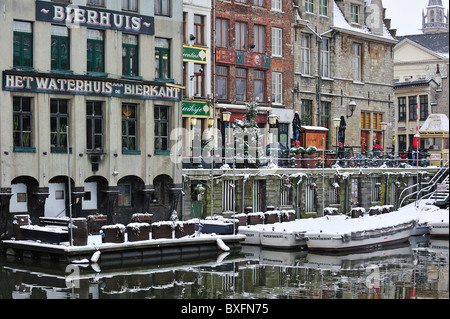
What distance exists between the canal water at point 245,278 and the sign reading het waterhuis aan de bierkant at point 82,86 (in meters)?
7.52

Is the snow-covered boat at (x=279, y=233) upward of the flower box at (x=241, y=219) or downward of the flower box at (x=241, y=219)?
downward

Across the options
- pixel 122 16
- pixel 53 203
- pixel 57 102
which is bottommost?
pixel 53 203

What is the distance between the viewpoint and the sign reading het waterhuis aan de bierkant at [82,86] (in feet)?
122

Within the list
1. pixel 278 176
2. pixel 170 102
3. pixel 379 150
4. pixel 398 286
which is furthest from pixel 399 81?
pixel 398 286

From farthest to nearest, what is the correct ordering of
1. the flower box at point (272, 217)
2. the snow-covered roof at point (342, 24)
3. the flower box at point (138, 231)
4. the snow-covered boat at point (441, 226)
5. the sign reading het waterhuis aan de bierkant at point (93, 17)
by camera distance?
1. the snow-covered roof at point (342, 24)
2. the flower box at point (272, 217)
3. the sign reading het waterhuis aan de bierkant at point (93, 17)
4. the flower box at point (138, 231)
5. the snow-covered boat at point (441, 226)

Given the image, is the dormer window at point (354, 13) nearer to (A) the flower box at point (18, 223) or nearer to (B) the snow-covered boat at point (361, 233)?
(B) the snow-covered boat at point (361, 233)

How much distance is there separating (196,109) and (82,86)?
33.7 ft

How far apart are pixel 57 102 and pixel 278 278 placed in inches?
533

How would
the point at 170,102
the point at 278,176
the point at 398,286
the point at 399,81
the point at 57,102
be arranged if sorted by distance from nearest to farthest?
1. the point at 398,286
2. the point at 57,102
3. the point at 170,102
4. the point at 278,176
5. the point at 399,81

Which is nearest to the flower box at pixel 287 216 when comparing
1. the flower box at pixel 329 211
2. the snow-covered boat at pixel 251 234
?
the flower box at pixel 329 211

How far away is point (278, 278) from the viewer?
3188 cm

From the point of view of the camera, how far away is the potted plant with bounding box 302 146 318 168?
4881cm

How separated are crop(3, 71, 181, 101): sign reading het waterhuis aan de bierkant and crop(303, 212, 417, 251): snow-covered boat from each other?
9907 mm
